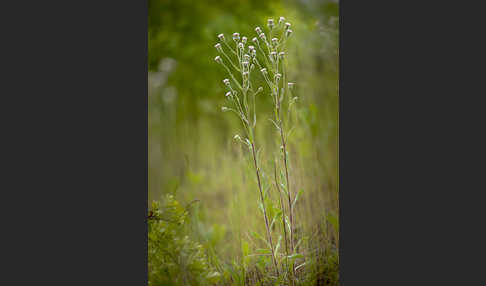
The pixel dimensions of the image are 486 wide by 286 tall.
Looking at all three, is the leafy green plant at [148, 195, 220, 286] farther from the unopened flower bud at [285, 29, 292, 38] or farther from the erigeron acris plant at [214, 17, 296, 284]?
the unopened flower bud at [285, 29, 292, 38]

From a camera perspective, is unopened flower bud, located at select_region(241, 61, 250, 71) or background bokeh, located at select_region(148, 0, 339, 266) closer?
unopened flower bud, located at select_region(241, 61, 250, 71)

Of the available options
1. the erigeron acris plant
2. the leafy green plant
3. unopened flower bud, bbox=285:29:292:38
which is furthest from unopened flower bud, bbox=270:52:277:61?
the leafy green plant

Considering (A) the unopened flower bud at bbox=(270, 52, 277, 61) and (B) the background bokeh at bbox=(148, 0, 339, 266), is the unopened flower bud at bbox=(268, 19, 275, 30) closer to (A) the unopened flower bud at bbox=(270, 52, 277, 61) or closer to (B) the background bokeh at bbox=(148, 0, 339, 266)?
(B) the background bokeh at bbox=(148, 0, 339, 266)

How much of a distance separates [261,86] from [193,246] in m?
1.09

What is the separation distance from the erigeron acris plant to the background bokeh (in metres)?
0.06

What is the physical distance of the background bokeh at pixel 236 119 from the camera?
113 inches

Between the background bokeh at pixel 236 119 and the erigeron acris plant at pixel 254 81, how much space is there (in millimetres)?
62

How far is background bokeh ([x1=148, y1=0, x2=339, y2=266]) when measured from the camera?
9.41 feet

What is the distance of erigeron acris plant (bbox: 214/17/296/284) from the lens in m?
2.75

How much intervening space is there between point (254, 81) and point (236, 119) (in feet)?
0.96

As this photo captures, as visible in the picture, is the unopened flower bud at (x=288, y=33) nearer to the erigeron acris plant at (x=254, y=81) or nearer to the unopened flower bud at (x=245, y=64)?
the erigeron acris plant at (x=254, y=81)

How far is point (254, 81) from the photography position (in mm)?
2756

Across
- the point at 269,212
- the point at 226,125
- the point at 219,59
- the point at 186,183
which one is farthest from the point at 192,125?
the point at 269,212

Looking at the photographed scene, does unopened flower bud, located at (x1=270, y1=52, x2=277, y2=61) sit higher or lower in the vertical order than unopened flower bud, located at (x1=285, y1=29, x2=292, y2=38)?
lower
